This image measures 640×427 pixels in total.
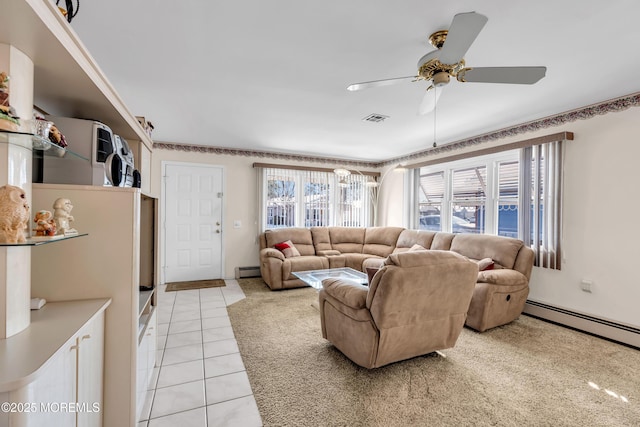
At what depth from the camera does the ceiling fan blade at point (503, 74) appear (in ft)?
5.63

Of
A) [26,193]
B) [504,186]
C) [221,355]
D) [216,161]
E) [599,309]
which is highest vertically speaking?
[216,161]

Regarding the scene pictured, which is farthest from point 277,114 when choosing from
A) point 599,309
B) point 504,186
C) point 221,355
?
point 599,309

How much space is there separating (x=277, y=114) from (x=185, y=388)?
2799 mm

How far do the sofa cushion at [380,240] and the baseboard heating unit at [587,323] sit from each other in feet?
7.48

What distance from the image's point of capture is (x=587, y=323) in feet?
9.86

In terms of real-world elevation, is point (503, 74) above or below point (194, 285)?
above

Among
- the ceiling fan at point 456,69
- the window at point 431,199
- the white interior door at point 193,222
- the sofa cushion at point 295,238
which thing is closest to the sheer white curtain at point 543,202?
the window at point 431,199

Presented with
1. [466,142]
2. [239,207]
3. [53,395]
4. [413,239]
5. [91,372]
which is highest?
[466,142]

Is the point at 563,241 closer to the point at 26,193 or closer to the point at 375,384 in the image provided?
the point at 375,384

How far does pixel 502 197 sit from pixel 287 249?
3375 millimetres

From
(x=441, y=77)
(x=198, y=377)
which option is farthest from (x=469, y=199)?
(x=198, y=377)

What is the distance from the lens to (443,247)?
13.9 feet

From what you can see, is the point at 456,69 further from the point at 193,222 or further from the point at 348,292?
the point at 193,222

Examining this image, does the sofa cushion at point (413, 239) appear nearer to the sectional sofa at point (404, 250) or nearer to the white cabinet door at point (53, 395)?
the sectional sofa at point (404, 250)
